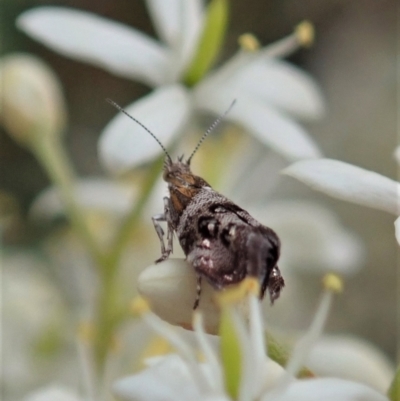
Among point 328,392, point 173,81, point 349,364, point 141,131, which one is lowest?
point 328,392

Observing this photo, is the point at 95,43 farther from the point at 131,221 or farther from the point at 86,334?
the point at 86,334

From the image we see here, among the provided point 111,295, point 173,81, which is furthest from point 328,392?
point 173,81

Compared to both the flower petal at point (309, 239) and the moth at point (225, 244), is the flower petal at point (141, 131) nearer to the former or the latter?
the moth at point (225, 244)

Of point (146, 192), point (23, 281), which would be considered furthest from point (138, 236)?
point (146, 192)

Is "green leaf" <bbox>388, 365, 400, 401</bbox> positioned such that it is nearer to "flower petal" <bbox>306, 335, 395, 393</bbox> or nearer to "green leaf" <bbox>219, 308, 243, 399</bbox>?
"green leaf" <bbox>219, 308, 243, 399</bbox>

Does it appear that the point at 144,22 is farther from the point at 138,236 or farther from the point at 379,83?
the point at 138,236

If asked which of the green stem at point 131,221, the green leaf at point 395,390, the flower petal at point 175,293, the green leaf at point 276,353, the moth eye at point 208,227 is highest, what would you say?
the green stem at point 131,221

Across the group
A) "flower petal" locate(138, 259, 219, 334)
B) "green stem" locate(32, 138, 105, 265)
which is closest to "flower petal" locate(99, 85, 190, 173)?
"green stem" locate(32, 138, 105, 265)

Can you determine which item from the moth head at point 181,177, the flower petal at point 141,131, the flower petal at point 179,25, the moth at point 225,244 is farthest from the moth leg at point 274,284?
the flower petal at point 179,25
